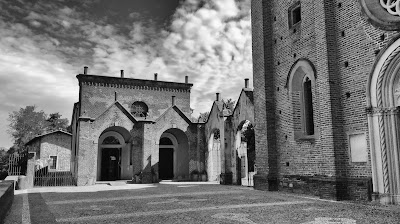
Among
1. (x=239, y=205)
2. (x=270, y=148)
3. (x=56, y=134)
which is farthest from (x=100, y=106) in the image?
(x=239, y=205)

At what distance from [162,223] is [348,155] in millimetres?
6697

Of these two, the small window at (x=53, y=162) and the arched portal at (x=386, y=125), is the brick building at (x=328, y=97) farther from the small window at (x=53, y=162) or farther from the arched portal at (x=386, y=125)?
the small window at (x=53, y=162)

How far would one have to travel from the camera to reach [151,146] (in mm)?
21766

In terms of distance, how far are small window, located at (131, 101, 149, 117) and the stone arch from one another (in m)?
16.2

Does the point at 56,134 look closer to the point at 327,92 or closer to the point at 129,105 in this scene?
the point at 129,105

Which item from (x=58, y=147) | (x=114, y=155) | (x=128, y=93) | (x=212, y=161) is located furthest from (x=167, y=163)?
(x=58, y=147)

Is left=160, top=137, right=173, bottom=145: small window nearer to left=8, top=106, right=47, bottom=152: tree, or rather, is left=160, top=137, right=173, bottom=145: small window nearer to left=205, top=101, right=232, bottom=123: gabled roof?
left=205, top=101, right=232, bottom=123: gabled roof

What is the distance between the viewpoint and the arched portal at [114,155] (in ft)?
77.3

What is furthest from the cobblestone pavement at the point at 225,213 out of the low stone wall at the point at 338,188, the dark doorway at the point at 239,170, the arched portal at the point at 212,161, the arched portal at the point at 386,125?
the arched portal at the point at 212,161

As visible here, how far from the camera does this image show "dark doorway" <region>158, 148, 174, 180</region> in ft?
80.2

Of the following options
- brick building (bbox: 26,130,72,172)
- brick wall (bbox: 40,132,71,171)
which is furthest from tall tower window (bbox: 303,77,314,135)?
brick wall (bbox: 40,132,71,171)

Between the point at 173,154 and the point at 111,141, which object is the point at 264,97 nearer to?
the point at 173,154

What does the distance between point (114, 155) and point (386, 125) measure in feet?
63.4

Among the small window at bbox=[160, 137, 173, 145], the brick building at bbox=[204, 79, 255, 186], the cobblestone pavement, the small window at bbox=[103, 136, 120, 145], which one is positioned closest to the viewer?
the cobblestone pavement
